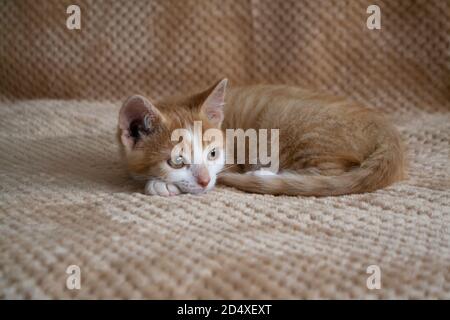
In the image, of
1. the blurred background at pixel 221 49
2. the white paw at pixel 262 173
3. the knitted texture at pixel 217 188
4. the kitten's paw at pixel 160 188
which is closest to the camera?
the knitted texture at pixel 217 188

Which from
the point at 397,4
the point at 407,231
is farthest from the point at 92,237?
the point at 397,4

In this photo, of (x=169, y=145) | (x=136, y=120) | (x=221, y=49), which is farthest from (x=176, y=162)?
(x=221, y=49)

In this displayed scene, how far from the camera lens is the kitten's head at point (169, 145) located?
3.96ft

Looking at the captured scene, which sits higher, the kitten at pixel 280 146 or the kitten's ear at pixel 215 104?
the kitten's ear at pixel 215 104

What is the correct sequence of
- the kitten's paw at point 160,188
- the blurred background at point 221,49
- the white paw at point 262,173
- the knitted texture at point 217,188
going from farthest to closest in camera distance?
the blurred background at point 221,49
the white paw at point 262,173
the kitten's paw at point 160,188
the knitted texture at point 217,188

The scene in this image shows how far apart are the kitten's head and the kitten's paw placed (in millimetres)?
17

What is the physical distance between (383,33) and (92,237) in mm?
1529

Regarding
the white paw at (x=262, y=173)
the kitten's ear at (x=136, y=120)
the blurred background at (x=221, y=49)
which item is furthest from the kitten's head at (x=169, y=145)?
the blurred background at (x=221, y=49)

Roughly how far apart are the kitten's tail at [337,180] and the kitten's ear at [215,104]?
236mm

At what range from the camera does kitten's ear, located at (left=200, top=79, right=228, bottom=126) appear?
1344mm

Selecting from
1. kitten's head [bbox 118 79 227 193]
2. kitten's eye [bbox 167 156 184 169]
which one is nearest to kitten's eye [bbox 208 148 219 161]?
kitten's head [bbox 118 79 227 193]

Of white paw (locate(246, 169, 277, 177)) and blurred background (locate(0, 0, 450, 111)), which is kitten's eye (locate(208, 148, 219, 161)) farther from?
blurred background (locate(0, 0, 450, 111))

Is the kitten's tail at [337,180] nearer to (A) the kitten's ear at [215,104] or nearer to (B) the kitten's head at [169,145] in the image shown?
(B) the kitten's head at [169,145]

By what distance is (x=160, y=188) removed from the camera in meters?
1.17
